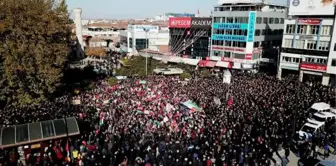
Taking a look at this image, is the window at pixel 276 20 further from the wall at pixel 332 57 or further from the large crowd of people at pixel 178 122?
the large crowd of people at pixel 178 122

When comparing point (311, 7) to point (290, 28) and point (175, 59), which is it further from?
point (175, 59)

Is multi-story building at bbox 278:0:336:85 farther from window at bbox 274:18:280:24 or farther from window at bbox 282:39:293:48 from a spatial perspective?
window at bbox 274:18:280:24

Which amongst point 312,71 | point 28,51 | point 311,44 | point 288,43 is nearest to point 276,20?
point 288,43

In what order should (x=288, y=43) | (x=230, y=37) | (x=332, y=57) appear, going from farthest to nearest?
(x=230, y=37) < (x=288, y=43) < (x=332, y=57)

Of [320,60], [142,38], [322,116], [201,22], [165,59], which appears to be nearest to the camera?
[322,116]

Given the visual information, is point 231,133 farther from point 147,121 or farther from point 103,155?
point 103,155

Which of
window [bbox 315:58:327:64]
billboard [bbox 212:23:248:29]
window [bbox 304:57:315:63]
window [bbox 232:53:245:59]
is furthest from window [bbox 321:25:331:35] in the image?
window [bbox 232:53:245:59]

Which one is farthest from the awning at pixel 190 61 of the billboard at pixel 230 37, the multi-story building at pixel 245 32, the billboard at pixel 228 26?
the billboard at pixel 228 26
